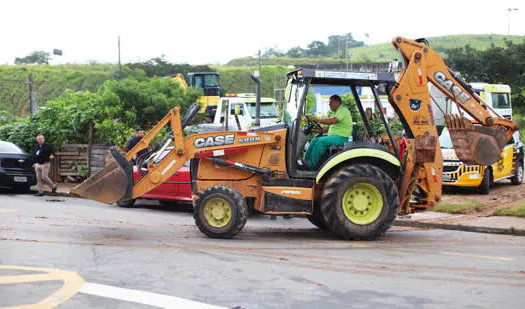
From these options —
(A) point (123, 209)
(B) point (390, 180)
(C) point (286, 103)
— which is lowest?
(A) point (123, 209)

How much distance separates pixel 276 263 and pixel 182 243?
209cm

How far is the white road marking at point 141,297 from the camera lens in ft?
22.1

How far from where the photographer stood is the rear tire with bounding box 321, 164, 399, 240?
36.4 ft

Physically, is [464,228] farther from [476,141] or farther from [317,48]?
[317,48]

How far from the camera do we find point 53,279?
777 centimetres

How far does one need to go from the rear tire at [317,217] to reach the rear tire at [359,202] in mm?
758

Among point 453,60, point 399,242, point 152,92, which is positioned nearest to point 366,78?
point 399,242

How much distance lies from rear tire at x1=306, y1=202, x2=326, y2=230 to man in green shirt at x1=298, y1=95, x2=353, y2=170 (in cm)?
82

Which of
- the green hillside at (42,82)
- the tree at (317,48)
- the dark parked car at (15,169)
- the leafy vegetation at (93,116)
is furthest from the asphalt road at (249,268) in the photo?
the tree at (317,48)

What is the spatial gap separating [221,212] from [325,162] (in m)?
1.89

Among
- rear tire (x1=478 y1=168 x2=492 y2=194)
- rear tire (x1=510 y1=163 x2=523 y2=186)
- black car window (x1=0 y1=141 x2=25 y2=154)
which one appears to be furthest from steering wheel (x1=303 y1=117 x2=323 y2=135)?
black car window (x1=0 y1=141 x2=25 y2=154)

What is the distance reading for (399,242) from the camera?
11.3m

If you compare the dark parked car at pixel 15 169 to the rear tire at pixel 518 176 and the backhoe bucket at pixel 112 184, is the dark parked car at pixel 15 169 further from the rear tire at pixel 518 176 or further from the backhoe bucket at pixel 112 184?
the rear tire at pixel 518 176

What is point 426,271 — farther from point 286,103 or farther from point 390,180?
point 286,103
